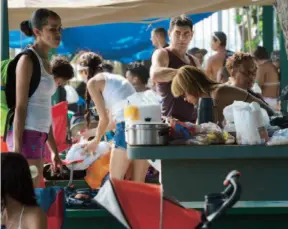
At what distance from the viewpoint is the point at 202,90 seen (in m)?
6.43

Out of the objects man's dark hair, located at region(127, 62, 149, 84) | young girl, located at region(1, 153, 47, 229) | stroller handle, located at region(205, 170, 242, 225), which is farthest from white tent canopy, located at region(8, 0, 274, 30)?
stroller handle, located at region(205, 170, 242, 225)

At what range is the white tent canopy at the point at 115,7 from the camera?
10969 mm

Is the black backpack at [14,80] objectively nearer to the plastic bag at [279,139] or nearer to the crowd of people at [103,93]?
the crowd of people at [103,93]

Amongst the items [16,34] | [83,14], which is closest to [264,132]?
[83,14]

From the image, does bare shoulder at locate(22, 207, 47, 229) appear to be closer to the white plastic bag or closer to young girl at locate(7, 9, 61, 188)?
young girl at locate(7, 9, 61, 188)

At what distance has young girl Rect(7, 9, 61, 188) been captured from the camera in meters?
6.57

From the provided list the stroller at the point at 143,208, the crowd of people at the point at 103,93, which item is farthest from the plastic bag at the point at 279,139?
the stroller at the point at 143,208

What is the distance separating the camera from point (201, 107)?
638 centimetres

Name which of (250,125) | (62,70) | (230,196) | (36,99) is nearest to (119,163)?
(62,70)

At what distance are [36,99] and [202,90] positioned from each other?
122cm

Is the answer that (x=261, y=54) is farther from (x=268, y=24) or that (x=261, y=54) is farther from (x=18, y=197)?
(x=18, y=197)

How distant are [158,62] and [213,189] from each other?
233 cm

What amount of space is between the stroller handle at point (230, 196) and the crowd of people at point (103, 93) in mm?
1242

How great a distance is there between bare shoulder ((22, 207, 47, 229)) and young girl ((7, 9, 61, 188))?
1310 millimetres
